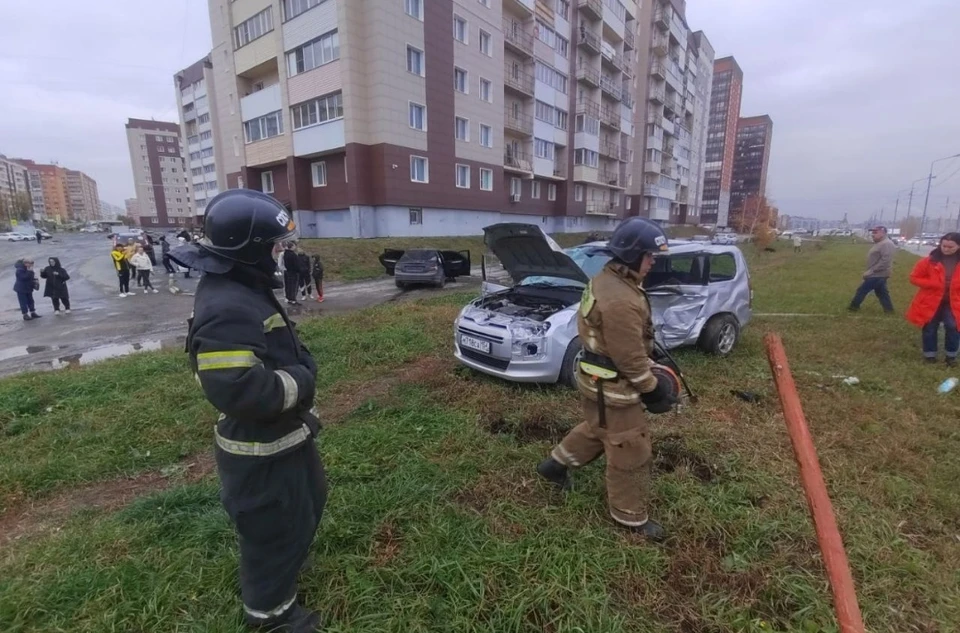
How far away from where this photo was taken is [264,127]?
24547 mm

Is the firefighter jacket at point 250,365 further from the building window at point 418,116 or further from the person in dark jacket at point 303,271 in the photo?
the building window at point 418,116

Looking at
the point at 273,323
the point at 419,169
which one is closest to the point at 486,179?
the point at 419,169

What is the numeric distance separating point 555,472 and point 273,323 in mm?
2057

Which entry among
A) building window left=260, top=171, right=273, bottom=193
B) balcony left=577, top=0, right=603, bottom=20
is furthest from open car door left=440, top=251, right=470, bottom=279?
balcony left=577, top=0, right=603, bottom=20

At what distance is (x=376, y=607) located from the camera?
7.00 feet

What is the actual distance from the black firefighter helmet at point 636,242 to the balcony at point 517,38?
29304mm

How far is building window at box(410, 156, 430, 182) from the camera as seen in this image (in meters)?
23.1

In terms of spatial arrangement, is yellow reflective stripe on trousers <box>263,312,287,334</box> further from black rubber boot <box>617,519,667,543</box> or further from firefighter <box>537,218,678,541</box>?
black rubber boot <box>617,519,667,543</box>

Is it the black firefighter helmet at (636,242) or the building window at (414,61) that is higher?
the building window at (414,61)

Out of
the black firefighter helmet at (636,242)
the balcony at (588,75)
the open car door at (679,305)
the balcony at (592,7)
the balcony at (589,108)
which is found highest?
the balcony at (592,7)

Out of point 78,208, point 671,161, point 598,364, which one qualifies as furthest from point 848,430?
point 78,208

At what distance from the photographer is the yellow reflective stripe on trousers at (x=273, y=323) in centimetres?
169

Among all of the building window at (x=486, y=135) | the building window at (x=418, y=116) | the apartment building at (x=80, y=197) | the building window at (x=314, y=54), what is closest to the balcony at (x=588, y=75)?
the building window at (x=486, y=135)

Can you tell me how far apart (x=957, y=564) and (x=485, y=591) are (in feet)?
8.15
